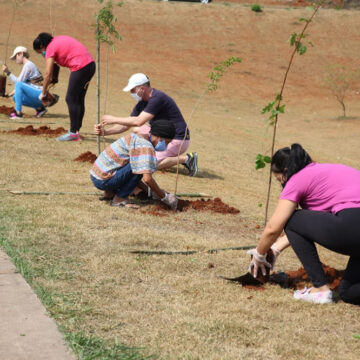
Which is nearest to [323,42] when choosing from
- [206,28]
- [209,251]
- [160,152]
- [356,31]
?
[356,31]

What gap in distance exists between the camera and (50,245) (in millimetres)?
4621

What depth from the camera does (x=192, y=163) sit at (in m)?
8.66

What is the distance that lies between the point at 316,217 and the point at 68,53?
6.07m

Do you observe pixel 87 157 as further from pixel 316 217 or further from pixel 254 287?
pixel 316 217

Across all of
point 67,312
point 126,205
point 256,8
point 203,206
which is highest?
point 256,8

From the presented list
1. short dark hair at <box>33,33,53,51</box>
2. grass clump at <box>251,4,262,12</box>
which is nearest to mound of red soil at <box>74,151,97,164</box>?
short dark hair at <box>33,33,53,51</box>

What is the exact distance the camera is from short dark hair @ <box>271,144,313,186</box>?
3.95m

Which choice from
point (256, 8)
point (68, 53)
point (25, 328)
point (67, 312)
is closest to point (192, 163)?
point (68, 53)

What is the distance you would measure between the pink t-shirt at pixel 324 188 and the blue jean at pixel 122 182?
7.66ft

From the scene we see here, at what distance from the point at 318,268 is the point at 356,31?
37881mm

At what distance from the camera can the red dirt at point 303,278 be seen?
4.42m

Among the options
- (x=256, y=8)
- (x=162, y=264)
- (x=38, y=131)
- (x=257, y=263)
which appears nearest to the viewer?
(x=257, y=263)

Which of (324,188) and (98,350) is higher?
(324,188)

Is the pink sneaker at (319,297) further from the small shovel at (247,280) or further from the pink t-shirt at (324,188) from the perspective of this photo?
the pink t-shirt at (324,188)
